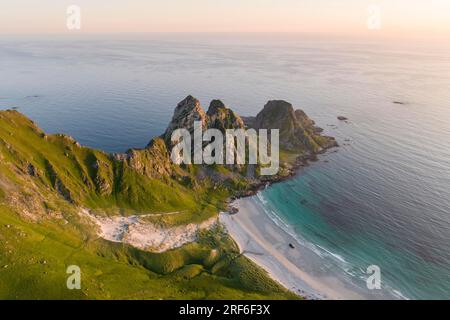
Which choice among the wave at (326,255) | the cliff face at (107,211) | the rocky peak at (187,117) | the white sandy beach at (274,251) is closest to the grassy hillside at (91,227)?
the cliff face at (107,211)

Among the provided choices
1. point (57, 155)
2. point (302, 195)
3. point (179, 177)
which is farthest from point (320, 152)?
point (57, 155)

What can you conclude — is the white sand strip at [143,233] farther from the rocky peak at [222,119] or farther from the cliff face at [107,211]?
the rocky peak at [222,119]

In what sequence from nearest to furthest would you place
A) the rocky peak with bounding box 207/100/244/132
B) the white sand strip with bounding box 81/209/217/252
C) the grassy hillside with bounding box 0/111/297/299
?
1. the grassy hillside with bounding box 0/111/297/299
2. the white sand strip with bounding box 81/209/217/252
3. the rocky peak with bounding box 207/100/244/132

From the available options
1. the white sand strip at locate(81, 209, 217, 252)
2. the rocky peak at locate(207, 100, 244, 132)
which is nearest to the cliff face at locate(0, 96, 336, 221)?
the rocky peak at locate(207, 100, 244, 132)

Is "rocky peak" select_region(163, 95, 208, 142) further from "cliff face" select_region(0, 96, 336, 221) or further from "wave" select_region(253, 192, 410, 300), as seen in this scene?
"wave" select_region(253, 192, 410, 300)
